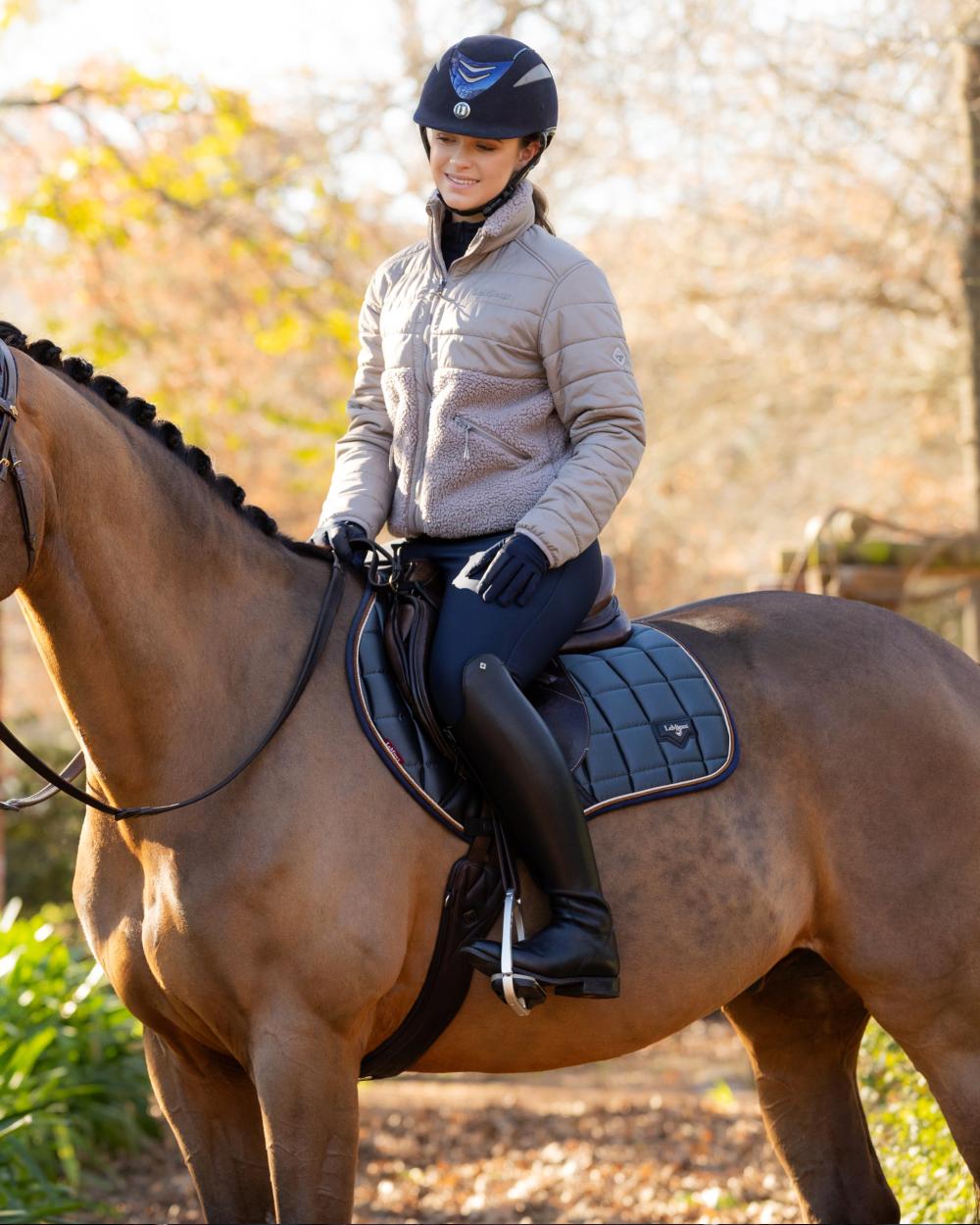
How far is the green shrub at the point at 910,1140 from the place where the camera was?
14.8ft

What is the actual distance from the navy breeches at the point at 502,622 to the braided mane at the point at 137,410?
0.49 metres

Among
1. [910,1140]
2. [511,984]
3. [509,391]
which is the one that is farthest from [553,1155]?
[509,391]

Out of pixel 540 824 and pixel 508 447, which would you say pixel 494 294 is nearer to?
pixel 508 447

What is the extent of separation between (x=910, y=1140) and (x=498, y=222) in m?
3.67

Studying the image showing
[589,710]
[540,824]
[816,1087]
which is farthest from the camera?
[816,1087]

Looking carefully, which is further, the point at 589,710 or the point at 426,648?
the point at 589,710

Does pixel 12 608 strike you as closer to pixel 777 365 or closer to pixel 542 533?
pixel 777 365

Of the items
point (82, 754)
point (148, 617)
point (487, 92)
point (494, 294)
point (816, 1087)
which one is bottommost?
point (816, 1087)

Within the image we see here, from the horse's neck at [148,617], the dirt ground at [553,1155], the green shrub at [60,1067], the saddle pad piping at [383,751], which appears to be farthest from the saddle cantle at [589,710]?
the green shrub at [60,1067]

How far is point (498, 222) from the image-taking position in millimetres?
3297

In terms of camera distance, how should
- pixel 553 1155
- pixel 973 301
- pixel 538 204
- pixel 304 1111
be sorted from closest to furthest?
pixel 304 1111
pixel 538 204
pixel 553 1155
pixel 973 301

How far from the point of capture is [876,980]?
3559 mm

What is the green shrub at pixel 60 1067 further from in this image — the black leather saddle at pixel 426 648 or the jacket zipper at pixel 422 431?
the jacket zipper at pixel 422 431

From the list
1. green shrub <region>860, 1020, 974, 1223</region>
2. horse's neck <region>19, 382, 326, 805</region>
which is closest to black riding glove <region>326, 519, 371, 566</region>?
horse's neck <region>19, 382, 326, 805</region>
